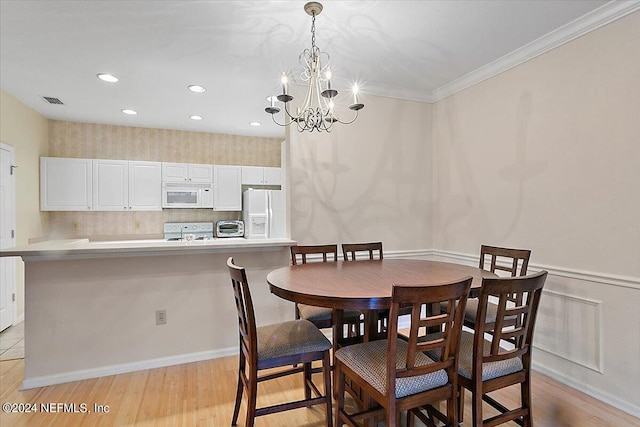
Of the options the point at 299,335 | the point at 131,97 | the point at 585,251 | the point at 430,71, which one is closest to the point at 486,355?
the point at 299,335

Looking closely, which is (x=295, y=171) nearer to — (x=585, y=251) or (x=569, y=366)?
(x=585, y=251)

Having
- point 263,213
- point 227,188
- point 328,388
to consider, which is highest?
point 227,188

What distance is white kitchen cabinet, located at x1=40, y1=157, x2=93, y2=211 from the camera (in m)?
4.39

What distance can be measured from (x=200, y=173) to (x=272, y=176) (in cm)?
112

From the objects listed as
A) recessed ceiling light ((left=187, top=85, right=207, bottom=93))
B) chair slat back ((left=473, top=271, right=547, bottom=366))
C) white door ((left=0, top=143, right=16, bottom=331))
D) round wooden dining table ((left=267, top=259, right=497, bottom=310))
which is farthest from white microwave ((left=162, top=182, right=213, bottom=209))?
chair slat back ((left=473, top=271, right=547, bottom=366))

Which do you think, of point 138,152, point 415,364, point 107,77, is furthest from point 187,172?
point 415,364

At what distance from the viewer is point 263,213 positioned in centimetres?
504

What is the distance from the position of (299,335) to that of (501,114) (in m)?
2.57

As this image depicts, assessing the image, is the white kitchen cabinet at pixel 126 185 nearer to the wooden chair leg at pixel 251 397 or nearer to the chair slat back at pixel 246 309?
the chair slat back at pixel 246 309

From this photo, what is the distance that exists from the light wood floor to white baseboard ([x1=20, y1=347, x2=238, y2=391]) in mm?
50

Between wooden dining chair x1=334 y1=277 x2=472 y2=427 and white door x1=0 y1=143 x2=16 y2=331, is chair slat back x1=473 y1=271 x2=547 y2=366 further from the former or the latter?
white door x1=0 y1=143 x2=16 y2=331

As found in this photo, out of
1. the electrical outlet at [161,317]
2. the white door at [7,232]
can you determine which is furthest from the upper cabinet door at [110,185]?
the electrical outlet at [161,317]

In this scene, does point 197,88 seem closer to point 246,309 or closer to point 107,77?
point 107,77

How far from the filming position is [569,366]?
242cm
